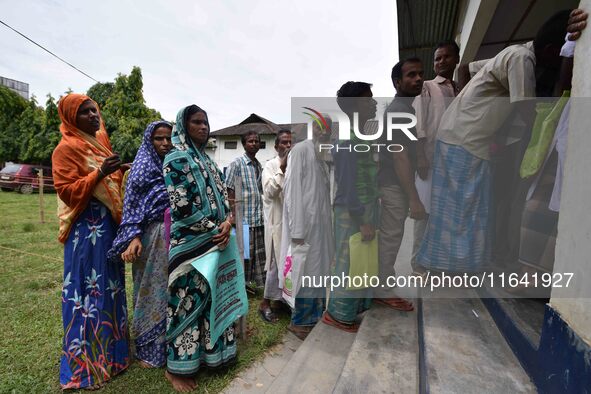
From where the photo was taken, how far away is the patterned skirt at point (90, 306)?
6.49 ft

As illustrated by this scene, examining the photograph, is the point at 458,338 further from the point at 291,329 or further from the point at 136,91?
the point at 136,91

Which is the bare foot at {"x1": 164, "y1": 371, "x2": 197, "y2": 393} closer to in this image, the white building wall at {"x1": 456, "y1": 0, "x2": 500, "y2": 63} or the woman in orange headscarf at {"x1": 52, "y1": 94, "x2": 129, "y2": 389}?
the woman in orange headscarf at {"x1": 52, "y1": 94, "x2": 129, "y2": 389}

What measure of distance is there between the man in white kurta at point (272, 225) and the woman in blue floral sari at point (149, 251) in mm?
1070

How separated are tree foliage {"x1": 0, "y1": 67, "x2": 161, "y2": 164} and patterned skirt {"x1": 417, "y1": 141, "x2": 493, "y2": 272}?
55.6 ft

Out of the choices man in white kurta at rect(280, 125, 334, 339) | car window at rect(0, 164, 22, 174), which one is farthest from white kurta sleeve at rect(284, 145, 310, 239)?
car window at rect(0, 164, 22, 174)

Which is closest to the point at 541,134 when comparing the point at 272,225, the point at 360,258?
the point at 360,258

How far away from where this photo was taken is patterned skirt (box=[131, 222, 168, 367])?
2182 mm

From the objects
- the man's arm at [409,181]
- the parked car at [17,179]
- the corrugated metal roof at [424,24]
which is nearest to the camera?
the man's arm at [409,181]

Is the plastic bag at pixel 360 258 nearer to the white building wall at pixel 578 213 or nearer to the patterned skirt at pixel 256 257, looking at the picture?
the white building wall at pixel 578 213

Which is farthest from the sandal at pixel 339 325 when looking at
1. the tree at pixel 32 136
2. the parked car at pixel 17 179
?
the tree at pixel 32 136

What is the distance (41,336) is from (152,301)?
122 cm

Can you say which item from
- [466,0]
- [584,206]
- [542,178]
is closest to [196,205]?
[584,206]

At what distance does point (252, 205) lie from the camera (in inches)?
140

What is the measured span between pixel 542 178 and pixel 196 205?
200 cm
